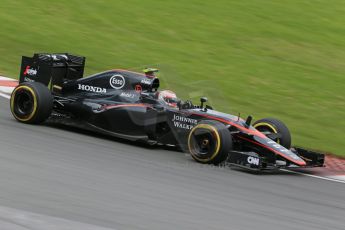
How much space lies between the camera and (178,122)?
10305mm

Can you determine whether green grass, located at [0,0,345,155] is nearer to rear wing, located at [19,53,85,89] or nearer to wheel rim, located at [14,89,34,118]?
rear wing, located at [19,53,85,89]

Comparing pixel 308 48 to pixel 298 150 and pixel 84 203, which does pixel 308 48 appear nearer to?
pixel 298 150

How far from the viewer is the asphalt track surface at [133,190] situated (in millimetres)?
6871

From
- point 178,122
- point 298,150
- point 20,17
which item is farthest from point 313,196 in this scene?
point 20,17

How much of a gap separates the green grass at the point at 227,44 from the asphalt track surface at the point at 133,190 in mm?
3274

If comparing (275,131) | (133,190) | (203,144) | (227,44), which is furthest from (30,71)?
(227,44)

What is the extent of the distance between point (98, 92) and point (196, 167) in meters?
2.18

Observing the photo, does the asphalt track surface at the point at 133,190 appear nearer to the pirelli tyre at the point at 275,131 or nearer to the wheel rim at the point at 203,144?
the wheel rim at the point at 203,144

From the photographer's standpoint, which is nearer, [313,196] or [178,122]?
[313,196]

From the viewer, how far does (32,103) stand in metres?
10.8

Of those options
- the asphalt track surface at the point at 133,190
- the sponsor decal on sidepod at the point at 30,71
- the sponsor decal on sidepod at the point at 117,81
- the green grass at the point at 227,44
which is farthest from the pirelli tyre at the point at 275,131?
the sponsor decal on sidepod at the point at 30,71

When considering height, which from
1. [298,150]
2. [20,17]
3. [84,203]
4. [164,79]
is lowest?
[84,203]

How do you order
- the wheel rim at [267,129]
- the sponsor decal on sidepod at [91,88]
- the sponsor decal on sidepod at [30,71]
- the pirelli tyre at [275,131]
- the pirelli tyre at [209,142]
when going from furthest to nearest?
the sponsor decal on sidepod at [30,71] → the sponsor decal on sidepod at [91,88] → the wheel rim at [267,129] → the pirelli tyre at [275,131] → the pirelli tyre at [209,142]

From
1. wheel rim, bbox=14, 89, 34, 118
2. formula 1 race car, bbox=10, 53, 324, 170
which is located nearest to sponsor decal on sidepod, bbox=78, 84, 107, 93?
formula 1 race car, bbox=10, 53, 324, 170
